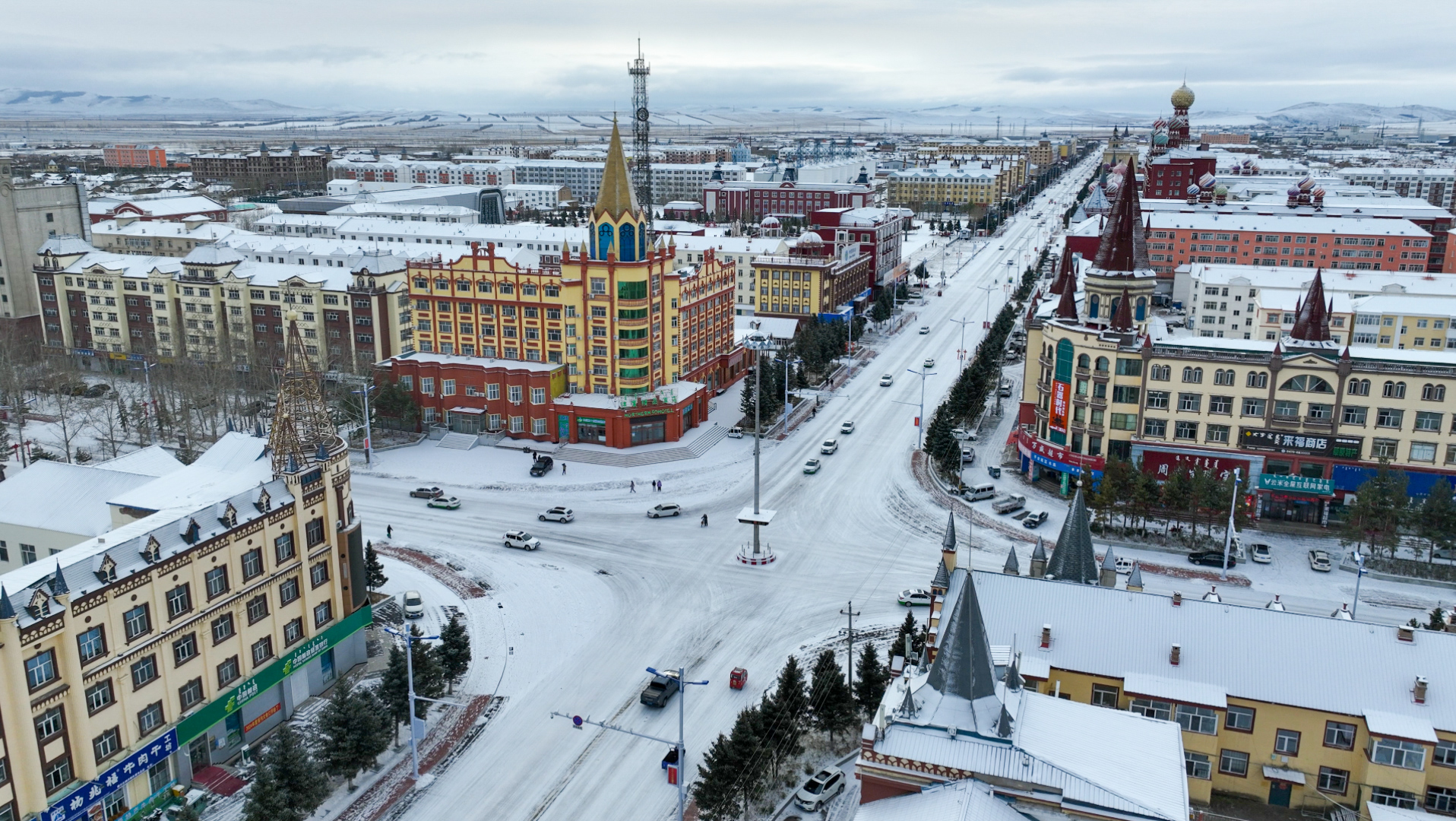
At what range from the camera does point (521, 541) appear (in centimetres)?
5984

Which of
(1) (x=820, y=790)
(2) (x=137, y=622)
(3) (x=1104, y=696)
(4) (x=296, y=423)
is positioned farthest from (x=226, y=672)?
(3) (x=1104, y=696)

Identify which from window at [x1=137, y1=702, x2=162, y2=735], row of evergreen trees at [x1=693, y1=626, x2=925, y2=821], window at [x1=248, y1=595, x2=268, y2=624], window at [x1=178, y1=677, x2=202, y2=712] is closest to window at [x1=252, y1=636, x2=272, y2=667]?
window at [x1=248, y1=595, x2=268, y2=624]

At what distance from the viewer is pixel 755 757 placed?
120ft

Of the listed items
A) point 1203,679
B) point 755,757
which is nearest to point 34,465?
point 755,757

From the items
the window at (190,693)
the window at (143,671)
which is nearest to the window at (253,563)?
the window at (190,693)

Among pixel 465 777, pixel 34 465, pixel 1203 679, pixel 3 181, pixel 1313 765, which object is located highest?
pixel 3 181

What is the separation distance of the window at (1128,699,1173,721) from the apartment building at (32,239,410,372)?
73.5 m

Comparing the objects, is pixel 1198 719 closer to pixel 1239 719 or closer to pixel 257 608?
pixel 1239 719

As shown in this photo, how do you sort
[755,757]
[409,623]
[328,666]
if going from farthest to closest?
[409,623] < [328,666] < [755,757]

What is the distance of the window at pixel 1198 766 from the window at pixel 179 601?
36075 millimetres

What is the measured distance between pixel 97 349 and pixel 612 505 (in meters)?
66.8

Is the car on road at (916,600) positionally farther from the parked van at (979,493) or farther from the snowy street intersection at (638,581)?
the parked van at (979,493)

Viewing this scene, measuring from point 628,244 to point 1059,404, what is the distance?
33732 millimetres

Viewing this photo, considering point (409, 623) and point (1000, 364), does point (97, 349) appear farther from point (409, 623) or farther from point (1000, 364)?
point (1000, 364)
